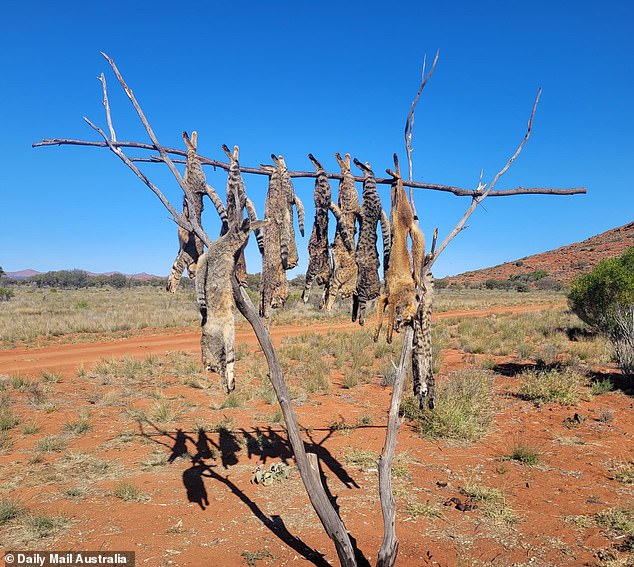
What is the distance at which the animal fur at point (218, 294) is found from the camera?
2.59 m

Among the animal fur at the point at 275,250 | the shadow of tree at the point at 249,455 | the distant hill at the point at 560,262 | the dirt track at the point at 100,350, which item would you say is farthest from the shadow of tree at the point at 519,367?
the distant hill at the point at 560,262

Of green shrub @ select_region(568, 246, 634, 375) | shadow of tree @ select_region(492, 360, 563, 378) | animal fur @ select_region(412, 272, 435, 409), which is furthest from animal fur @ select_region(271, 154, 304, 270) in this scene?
green shrub @ select_region(568, 246, 634, 375)

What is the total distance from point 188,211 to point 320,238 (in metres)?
Answer: 0.96

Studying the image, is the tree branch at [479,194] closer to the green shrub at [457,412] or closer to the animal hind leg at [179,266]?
the animal hind leg at [179,266]

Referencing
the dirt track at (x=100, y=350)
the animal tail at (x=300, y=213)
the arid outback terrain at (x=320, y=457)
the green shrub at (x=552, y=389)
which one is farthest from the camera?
the dirt track at (x=100, y=350)

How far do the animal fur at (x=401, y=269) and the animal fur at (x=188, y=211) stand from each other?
121 centimetres

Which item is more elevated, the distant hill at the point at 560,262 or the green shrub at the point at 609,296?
the distant hill at the point at 560,262

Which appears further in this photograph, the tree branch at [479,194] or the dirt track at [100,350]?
the dirt track at [100,350]

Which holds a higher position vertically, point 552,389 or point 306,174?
point 306,174

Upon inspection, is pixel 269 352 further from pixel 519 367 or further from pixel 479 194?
pixel 519 367

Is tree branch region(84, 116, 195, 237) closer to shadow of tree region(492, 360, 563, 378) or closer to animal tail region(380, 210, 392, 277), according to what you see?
animal tail region(380, 210, 392, 277)

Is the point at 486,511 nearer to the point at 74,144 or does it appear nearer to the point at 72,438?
the point at 74,144

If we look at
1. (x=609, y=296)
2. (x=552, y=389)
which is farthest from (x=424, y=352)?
(x=609, y=296)

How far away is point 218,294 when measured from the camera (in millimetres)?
2592
